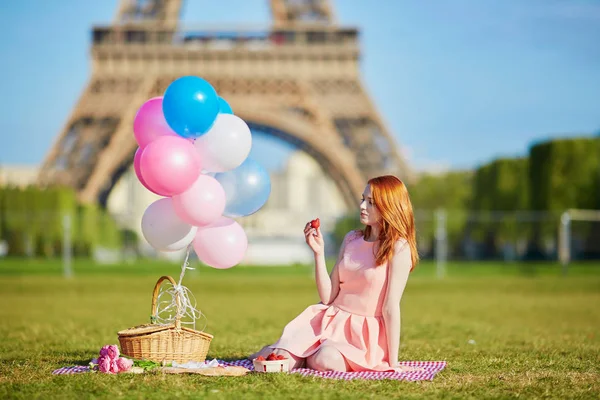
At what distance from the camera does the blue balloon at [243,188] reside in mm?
5336

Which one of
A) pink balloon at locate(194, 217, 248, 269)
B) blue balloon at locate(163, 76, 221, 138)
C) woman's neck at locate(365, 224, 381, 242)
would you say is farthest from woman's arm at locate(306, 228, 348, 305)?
blue balloon at locate(163, 76, 221, 138)

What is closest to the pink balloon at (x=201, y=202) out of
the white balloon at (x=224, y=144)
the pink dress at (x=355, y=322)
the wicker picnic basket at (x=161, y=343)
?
the white balloon at (x=224, y=144)

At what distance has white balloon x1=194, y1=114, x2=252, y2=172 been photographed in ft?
16.7

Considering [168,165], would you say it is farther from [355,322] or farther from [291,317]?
[291,317]

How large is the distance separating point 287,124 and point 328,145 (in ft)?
6.04

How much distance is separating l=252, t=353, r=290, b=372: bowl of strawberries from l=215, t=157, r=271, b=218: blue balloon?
1.01m

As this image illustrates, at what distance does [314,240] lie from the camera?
182 inches

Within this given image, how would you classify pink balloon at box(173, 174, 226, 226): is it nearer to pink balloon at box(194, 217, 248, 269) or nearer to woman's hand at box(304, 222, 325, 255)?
pink balloon at box(194, 217, 248, 269)

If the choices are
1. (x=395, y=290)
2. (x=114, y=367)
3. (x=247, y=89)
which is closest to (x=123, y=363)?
(x=114, y=367)

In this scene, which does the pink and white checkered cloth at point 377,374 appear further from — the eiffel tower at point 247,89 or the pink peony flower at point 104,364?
the eiffel tower at point 247,89

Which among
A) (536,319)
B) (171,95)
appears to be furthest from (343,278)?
(536,319)

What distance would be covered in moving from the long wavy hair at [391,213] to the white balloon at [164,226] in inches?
48.9

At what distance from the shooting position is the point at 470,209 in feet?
124

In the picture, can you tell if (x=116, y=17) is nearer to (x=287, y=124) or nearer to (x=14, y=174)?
(x=287, y=124)
